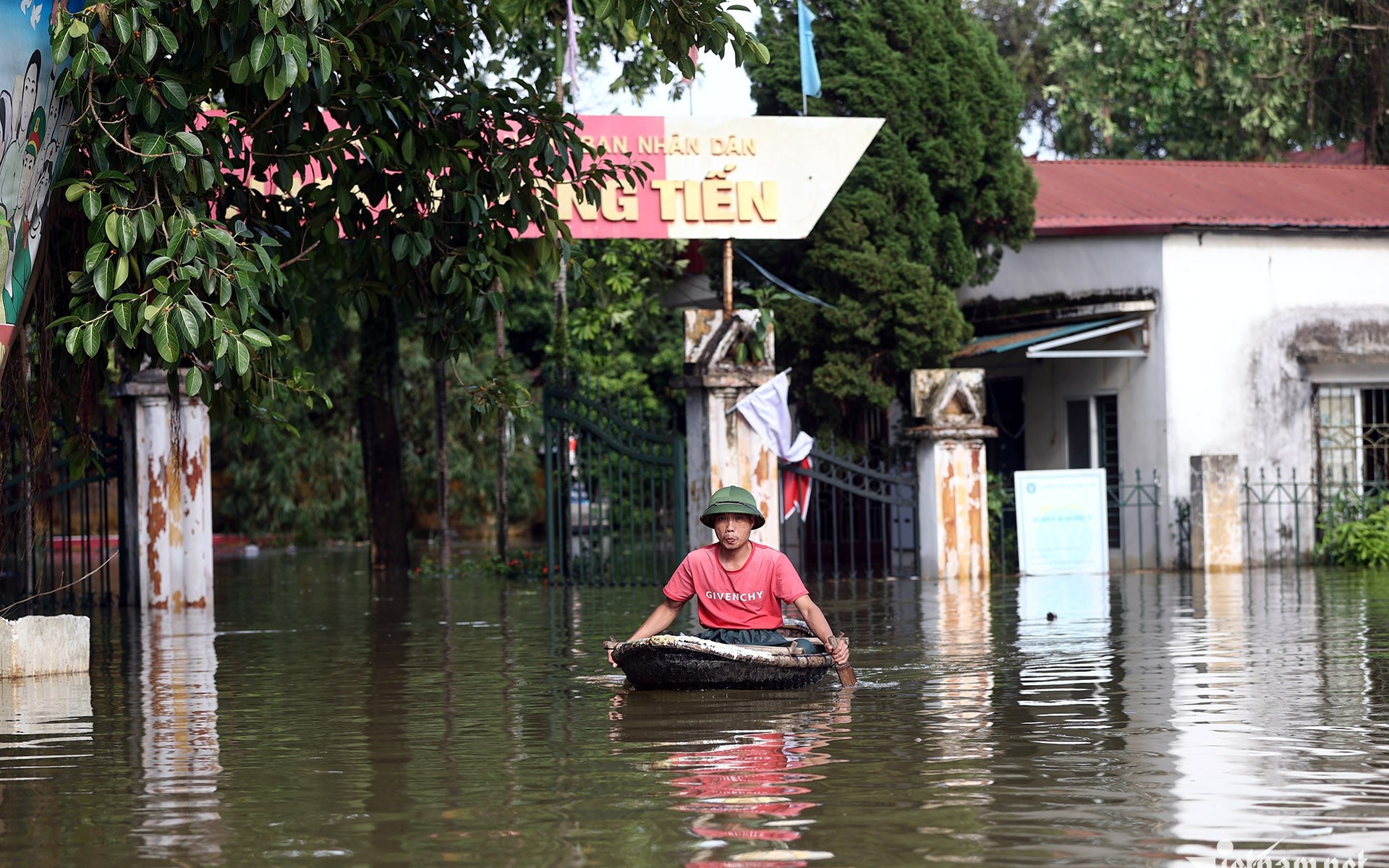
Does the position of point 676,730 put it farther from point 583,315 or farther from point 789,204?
point 583,315

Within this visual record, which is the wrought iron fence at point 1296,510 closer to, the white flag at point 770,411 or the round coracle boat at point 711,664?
the white flag at point 770,411

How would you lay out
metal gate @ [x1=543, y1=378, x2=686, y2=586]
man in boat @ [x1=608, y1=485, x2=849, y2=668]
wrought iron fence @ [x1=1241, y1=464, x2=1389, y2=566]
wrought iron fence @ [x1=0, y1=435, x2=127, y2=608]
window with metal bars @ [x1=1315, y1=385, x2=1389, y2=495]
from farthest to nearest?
window with metal bars @ [x1=1315, y1=385, x2=1389, y2=495] → wrought iron fence @ [x1=1241, y1=464, x2=1389, y2=566] → metal gate @ [x1=543, y1=378, x2=686, y2=586] → wrought iron fence @ [x1=0, y1=435, x2=127, y2=608] → man in boat @ [x1=608, y1=485, x2=849, y2=668]

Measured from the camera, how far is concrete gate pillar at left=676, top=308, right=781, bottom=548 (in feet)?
66.2

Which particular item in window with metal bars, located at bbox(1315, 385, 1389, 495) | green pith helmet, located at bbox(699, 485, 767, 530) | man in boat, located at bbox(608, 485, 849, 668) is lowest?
man in boat, located at bbox(608, 485, 849, 668)

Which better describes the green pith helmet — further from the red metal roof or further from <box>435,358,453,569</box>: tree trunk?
<box>435,358,453,569</box>: tree trunk

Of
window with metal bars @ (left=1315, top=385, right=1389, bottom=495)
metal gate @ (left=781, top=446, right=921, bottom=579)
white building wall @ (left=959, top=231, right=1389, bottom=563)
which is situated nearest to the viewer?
metal gate @ (left=781, top=446, right=921, bottom=579)

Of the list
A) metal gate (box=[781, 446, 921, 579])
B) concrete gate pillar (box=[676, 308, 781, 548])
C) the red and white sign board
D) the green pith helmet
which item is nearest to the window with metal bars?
metal gate (box=[781, 446, 921, 579])

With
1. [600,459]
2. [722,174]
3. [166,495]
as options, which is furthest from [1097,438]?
[166,495]

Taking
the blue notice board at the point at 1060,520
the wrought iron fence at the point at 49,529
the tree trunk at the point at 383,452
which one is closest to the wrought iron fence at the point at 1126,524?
the blue notice board at the point at 1060,520

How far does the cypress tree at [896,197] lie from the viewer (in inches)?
909

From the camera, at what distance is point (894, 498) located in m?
22.2

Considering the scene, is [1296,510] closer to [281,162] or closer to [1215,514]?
[1215,514]

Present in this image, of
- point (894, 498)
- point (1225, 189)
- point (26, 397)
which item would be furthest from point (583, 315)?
point (26, 397)

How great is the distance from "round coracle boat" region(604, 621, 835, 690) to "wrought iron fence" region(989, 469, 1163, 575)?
12647 mm
